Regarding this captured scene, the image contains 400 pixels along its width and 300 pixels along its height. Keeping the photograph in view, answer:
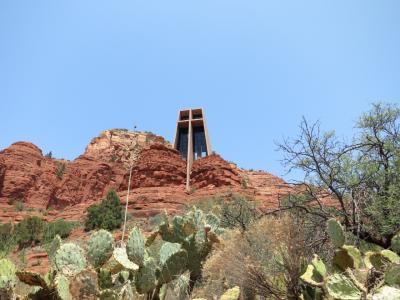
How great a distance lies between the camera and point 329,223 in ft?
17.6

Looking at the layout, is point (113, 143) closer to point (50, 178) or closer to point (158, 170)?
point (50, 178)

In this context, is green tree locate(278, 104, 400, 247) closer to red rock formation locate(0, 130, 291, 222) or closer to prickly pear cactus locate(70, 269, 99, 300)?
prickly pear cactus locate(70, 269, 99, 300)

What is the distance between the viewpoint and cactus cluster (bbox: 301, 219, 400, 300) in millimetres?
3804

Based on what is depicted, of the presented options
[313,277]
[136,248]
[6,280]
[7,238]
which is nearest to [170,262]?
[136,248]

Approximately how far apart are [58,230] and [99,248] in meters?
25.1

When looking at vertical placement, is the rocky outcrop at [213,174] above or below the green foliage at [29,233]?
above

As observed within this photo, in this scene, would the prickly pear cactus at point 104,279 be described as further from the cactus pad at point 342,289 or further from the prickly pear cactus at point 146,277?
the cactus pad at point 342,289

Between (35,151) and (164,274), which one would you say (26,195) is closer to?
(35,151)

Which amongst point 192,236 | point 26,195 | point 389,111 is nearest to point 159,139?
point 26,195

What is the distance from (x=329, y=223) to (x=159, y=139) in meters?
67.0

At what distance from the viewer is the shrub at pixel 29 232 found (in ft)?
88.2

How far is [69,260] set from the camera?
511 centimetres

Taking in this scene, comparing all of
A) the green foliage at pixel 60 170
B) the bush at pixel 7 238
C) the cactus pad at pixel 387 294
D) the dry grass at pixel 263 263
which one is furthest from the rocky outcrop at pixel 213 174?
the cactus pad at pixel 387 294

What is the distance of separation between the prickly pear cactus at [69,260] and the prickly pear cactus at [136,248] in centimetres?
65
